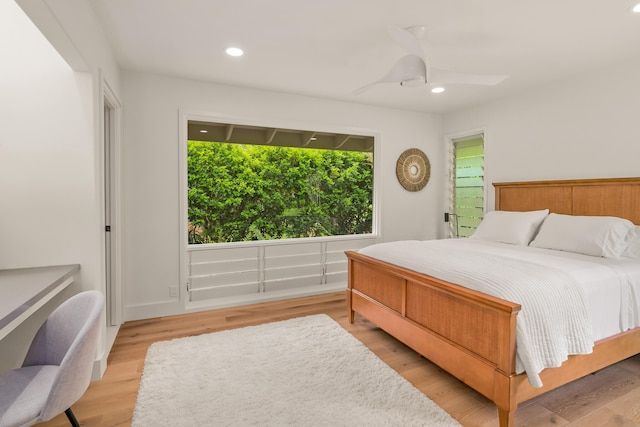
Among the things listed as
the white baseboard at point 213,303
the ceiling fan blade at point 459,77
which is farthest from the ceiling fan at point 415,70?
the white baseboard at point 213,303

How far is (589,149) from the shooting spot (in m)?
3.35

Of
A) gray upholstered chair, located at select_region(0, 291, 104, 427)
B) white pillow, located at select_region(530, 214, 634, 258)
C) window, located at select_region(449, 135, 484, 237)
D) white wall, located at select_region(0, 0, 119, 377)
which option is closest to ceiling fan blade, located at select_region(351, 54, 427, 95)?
white pillow, located at select_region(530, 214, 634, 258)

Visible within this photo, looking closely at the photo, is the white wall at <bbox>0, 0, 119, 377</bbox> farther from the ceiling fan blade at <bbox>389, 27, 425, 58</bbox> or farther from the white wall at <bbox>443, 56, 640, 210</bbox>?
the white wall at <bbox>443, 56, 640, 210</bbox>

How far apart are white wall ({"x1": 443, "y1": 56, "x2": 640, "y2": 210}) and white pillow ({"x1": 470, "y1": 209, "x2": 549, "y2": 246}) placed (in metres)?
0.61

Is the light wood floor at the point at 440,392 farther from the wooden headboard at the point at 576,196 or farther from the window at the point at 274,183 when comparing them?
the window at the point at 274,183

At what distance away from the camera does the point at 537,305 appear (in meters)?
1.82

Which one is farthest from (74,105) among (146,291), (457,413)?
(457,413)

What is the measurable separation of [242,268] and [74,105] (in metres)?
2.36

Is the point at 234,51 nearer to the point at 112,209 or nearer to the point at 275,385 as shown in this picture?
the point at 112,209

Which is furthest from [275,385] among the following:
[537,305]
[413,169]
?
[413,169]

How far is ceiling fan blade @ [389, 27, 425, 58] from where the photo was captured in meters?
2.12

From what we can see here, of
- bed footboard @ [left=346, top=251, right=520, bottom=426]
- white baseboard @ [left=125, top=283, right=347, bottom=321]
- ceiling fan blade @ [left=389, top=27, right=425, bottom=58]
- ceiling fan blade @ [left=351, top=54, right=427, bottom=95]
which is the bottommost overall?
white baseboard @ [left=125, top=283, right=347, bottom=321]

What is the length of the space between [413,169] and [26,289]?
4.32m

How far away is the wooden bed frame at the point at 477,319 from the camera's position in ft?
5.88
